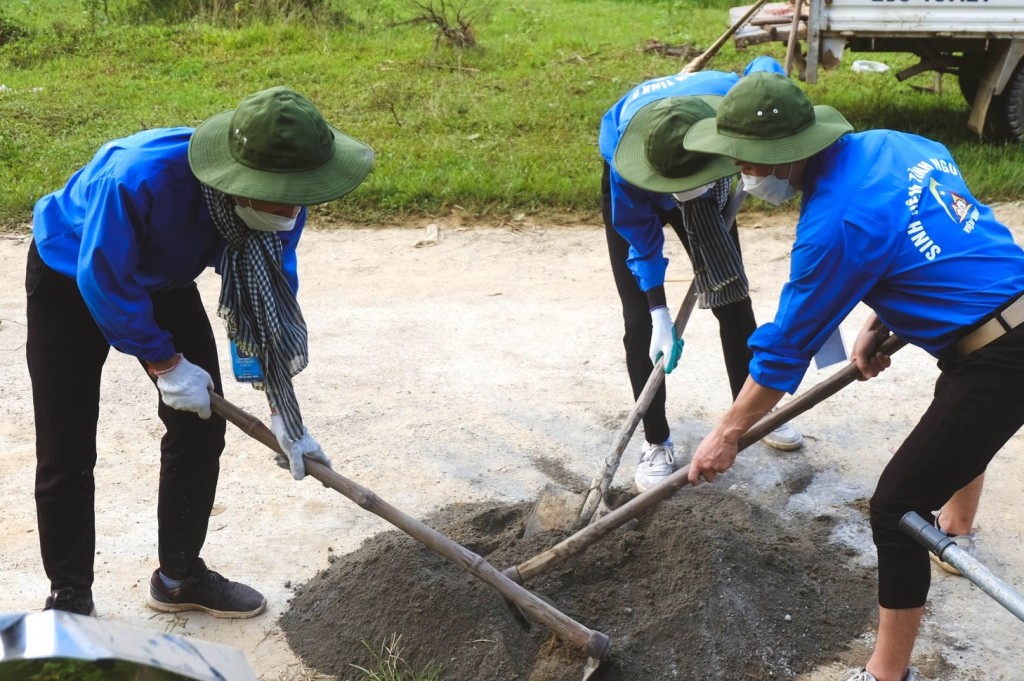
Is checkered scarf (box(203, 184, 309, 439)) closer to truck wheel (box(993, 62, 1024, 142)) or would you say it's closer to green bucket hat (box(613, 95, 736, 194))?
green bucket hat (box(613, 95, 736, 194))

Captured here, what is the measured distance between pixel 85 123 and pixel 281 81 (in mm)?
1842

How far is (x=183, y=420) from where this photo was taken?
10.2 feet

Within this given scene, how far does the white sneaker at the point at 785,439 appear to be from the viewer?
A: 13.9 feet

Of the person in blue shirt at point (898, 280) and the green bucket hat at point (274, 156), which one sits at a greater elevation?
the green bucket hat at point (274, 156)

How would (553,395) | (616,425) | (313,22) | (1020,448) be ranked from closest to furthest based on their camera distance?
(1020,448)
(616,425)
(553,395)
(313,22)

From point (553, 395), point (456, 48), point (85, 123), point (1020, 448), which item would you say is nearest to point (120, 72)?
point (85, 123)

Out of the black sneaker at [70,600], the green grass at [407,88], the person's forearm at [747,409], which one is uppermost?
the person's forearm at [747,409]

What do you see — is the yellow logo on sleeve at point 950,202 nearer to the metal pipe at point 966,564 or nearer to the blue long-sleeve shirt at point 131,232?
the metal pipe at point 966,564

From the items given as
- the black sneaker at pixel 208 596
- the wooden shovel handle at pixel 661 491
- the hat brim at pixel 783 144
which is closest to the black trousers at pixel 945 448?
the wooden shovel handle at pixel 661 491

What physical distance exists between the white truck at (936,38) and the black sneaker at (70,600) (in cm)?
593

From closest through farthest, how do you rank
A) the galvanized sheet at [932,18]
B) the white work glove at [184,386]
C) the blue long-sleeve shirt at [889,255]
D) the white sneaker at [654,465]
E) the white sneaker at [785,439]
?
the blue long-sleeve shirt at [889,255] → the white work glove at [184,386] → the white sneaker at [654,465] → the white sneaker at [785,439] → the galvanized sheet at [932,18]

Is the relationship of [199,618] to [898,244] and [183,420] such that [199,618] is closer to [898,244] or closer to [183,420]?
[183,420]

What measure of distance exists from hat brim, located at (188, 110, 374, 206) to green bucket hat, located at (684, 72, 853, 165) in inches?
37.3

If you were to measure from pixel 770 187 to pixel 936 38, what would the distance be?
5.42m
